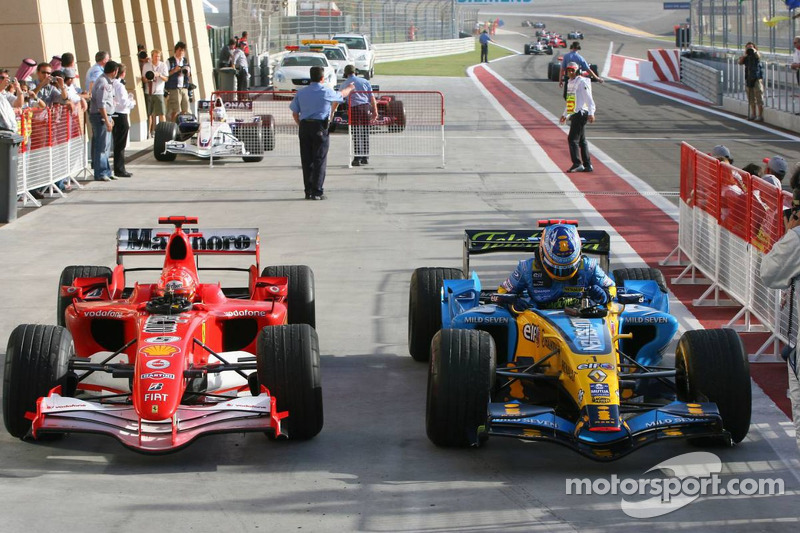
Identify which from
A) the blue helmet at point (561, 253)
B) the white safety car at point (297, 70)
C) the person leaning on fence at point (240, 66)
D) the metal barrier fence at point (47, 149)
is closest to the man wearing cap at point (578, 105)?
the metal barrier fence at point (47, 149)

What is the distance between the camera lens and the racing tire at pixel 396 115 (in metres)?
24.4

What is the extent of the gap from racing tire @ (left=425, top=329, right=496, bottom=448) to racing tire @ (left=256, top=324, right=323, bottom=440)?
28.4 inches

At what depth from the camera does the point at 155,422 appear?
723 centimetres

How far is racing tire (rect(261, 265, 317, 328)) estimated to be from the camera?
32.6 feet

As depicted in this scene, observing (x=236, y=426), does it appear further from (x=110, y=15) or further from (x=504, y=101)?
(x=504, y=101)

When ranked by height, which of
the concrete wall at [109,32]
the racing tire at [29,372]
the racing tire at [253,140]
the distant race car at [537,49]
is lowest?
the distant race car at [537,49]

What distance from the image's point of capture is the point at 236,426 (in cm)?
723

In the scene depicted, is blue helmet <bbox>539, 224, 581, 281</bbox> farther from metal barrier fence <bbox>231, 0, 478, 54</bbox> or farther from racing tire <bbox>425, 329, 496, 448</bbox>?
metal barrier fence <bbox>231, 0, 478, 54</bbox>

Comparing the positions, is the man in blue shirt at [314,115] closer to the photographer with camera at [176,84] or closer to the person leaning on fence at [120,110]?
the person leaning on fence at [120,110]

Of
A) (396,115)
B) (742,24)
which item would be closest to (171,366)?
(396,115)

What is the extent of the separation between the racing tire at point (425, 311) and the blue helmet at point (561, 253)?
1.39 metres

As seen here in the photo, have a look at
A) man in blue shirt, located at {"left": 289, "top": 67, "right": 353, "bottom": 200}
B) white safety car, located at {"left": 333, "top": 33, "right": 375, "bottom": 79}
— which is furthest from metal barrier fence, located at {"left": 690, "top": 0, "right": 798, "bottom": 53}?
man in blue shirt, located at {"left": 289, "top": 67, "right": 353, "bottom": 200}

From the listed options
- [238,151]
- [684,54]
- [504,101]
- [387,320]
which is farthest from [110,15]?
[684,54]

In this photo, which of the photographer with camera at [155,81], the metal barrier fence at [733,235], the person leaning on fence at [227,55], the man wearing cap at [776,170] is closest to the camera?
the metal barrier fence at [733,235]
